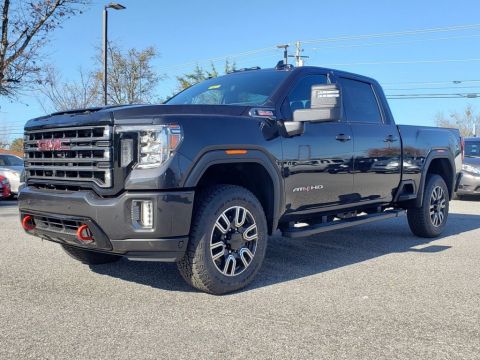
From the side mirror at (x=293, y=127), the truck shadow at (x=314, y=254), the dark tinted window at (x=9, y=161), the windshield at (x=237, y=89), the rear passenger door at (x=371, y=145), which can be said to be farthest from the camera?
the dark tinted window at (x=9, y=161)

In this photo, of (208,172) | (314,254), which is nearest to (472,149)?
(314,254)

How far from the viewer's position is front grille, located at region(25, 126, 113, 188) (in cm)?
361

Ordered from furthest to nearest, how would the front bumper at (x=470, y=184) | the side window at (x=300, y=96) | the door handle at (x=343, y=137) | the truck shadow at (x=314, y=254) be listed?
the front bumper at (x=470, y=184) < the door handle at (x=343, y=137) < the side window at (x=300, y=96) < the truck shadow at (x=314, y=254)

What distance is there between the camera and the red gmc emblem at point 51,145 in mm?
3936

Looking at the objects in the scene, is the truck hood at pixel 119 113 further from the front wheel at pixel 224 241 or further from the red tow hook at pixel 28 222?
the red tow hook at pixel 28 222

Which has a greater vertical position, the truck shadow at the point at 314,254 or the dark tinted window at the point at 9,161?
the dark tinted window at the point at 9,161

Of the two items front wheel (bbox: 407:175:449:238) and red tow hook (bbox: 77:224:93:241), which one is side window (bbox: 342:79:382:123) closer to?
front wheel (bbox: 407:175:449:238)

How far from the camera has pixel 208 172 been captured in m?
4.06

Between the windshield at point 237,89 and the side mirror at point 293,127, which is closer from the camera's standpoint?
the side mirror at point 293,127

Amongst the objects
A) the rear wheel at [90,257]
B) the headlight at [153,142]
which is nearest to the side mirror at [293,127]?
the headlight at [153,142]

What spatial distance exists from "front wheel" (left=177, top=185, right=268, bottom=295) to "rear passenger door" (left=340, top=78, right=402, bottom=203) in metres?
1.70

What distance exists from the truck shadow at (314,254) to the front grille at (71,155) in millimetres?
1159

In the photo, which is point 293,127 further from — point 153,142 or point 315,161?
point 153,142

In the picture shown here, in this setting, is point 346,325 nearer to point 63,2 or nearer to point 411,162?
point 411,162
